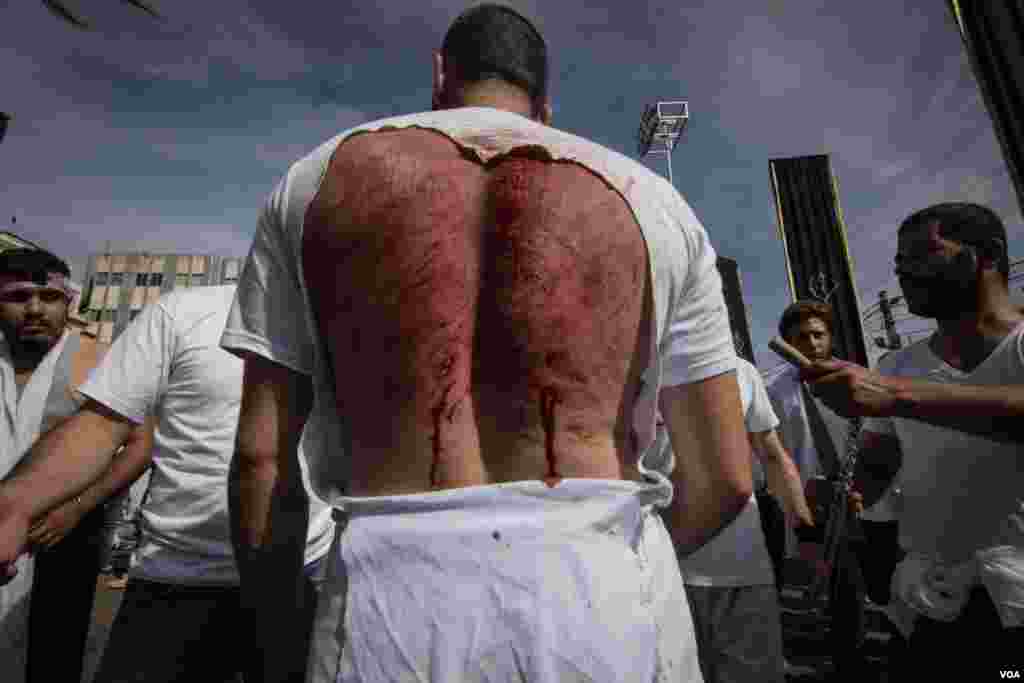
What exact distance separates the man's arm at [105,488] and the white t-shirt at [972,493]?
3.25 metres

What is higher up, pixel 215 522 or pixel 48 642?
pixel 215 522

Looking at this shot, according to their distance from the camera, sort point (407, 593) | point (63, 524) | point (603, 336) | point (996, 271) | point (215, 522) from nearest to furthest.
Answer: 1. point (407, 593)
2. point (603, 336)
3. point (215, 522)
4. point (996, 271)
5. point (63, 524)

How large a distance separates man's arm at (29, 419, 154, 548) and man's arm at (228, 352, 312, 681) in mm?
1659

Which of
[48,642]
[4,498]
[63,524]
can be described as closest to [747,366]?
[4,498]

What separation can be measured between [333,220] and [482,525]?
625 millimetres

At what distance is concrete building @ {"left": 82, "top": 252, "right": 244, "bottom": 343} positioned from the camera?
6169 centimetres

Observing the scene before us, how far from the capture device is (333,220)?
1.08m

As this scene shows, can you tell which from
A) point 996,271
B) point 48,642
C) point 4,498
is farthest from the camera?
point 48,642

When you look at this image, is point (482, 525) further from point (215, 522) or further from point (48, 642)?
point (48, 642)

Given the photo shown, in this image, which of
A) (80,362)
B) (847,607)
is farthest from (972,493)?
(80,362)

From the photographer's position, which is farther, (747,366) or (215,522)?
(747,366)

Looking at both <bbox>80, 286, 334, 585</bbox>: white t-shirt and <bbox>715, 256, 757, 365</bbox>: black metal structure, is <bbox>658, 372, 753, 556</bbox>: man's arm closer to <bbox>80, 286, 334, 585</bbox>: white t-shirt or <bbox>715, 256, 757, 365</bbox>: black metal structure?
<bbox>80, 286, 334, 585</bbox>: white t-shirt

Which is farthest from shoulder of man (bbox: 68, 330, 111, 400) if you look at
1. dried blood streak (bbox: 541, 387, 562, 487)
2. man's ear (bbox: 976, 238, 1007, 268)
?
man's ear (bbox: 976, 238, 1007, 268)

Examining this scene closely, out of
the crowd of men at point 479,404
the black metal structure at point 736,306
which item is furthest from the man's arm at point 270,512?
the black metal structure at point 736,306
